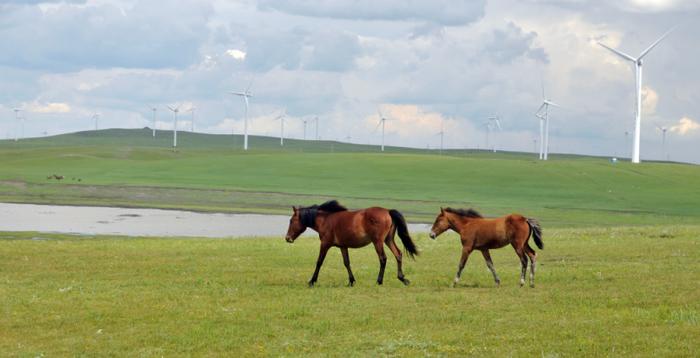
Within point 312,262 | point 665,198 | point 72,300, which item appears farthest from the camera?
point 665,198

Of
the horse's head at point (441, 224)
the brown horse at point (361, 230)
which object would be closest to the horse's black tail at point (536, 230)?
the horse's head at point (441, 224)

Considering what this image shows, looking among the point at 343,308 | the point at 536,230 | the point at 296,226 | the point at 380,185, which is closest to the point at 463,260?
the point at 536,230

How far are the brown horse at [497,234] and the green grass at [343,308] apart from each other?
1.82 feet

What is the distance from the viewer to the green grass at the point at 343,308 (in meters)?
13.6

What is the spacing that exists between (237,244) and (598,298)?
1604cm

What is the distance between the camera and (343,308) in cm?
1655

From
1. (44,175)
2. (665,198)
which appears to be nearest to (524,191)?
(665,198)

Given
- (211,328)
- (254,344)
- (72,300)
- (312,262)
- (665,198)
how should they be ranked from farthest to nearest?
1. (665,198)
2. (312,262)
3. (72,300)
4. (211,328)
5. (254,344)

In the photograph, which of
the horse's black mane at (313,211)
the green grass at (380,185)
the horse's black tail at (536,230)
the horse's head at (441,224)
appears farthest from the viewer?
the green grass at (380,185)

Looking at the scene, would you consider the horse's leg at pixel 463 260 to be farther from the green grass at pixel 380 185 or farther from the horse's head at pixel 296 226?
the green grass at pixel 380 185

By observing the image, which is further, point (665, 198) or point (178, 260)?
point (665, 198)

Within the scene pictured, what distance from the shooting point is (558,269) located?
72.3 ft

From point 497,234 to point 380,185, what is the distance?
69783mm

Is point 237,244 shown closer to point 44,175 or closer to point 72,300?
point 72,300
